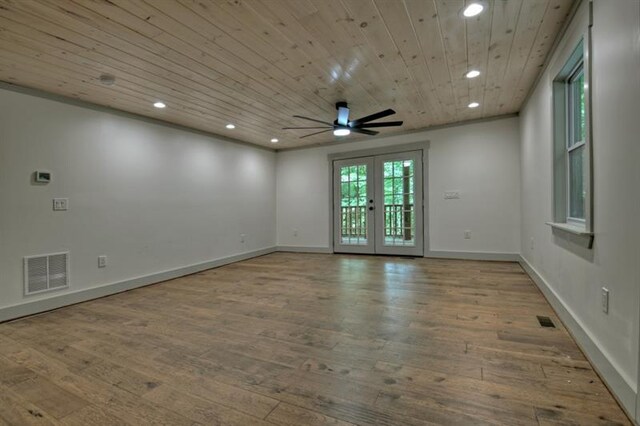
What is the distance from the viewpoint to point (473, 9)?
84.6 inches

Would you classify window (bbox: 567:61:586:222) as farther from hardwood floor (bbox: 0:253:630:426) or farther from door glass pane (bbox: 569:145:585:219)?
hardwood floor (bbox: 0:253:630:426)

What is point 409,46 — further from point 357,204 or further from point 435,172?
point 357,204

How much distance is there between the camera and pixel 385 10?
214 cm

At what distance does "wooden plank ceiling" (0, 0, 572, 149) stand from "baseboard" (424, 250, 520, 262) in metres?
2.48

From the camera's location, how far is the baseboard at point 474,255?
505 centimetres

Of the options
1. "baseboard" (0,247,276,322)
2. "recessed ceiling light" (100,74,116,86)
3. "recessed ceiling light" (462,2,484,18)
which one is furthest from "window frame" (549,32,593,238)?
"baseboard" (0,247,276,322)

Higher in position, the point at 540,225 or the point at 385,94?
the point at 385,94

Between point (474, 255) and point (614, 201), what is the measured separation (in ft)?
12.8

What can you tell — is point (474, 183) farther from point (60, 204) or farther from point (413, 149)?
point (60, 204)

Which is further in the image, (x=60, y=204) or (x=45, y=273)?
(x=60, y=204)

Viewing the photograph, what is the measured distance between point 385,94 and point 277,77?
136 cm

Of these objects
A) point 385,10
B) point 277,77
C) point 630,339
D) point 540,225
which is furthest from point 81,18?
point 540,225

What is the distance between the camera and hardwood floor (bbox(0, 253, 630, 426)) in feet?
5.02

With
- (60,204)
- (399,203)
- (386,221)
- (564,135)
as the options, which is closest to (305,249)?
(386,221)
